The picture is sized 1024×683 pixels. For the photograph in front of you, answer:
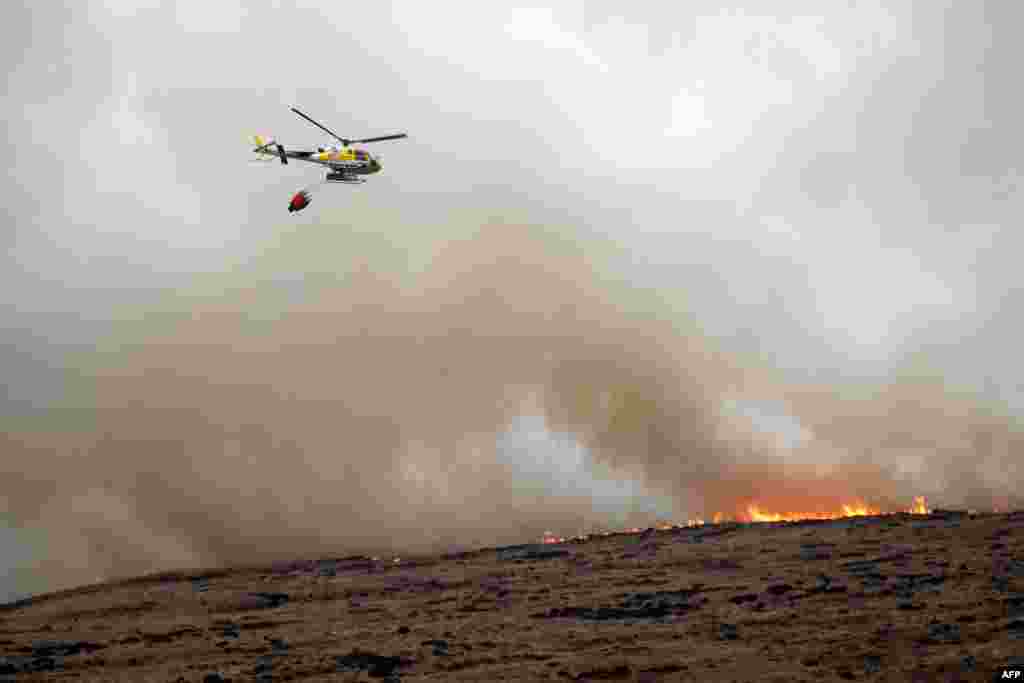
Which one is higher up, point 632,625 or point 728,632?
point 632,625

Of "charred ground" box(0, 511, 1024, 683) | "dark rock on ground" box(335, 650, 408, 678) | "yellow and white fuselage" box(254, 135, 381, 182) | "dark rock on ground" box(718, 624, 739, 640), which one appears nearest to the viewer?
"charred ground" box(0, 511, 1024, 683)

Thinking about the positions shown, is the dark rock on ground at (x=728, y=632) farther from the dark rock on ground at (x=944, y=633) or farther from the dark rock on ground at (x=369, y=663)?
the dark rock on ground at (x=369, y=663)

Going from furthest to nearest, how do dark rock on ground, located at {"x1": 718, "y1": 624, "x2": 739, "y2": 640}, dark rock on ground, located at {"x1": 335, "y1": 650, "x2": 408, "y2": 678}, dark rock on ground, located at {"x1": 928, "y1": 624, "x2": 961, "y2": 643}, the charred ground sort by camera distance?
dark rock on ground, located at {"x1": 718, "y1": 624, "x2": 739, "y2": 640} → dark rock on ground, located at {"x1": 335, "y1": 650, "x2": 408, "y2": 678} → the charred ground → dark rock on ground, located at {"x1": 928, "y1": 624, "x2": 961, "y2": 643}

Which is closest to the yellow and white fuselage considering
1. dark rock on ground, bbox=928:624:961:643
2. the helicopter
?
the helicopter

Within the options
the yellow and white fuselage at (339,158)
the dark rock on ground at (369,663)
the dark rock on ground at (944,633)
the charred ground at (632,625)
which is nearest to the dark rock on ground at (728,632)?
the charred ground at (632,625)

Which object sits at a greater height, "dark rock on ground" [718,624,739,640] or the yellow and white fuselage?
the yellow and white fuselage

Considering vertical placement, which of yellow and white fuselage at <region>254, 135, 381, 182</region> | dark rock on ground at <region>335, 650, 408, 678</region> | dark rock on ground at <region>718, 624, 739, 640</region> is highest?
yellow and white fuselage at <region>254, 135, 381, 182</region>

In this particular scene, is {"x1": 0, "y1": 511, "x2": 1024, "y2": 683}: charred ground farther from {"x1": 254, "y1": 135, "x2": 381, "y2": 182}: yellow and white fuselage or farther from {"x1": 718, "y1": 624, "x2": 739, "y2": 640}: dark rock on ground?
{"x1": 254, "y1": 135, "x2": 381, "y2": 182}: yellow and white fuselage

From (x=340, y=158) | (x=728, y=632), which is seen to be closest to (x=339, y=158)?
(x=340, y=158)

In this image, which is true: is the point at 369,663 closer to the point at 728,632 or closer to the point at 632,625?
the point at 632,625

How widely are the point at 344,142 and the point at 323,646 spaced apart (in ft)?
225

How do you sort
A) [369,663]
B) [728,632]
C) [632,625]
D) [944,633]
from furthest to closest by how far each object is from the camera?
[632,625] → [728,632] → [369,663] → [944,633]

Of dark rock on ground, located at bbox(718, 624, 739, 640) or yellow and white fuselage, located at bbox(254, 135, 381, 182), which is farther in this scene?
yellow and white fuselage, located at bbox(254, 135, 381, 182)

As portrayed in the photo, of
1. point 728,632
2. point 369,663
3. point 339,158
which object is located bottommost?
point 369,663
